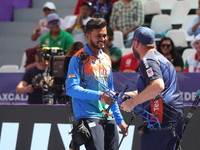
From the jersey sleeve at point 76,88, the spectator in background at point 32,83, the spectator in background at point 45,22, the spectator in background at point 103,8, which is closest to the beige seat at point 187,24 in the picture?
the spectator in background at point 103,8

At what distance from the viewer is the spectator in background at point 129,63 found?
28.9 ft

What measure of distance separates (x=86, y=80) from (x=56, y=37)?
4.61m

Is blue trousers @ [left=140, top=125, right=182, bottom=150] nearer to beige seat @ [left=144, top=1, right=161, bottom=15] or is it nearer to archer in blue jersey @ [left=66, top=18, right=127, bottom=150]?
archer in blue jersey @ [left=66, top=18, right=127, bottom=150]

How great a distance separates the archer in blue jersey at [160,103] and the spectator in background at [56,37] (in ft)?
16.0

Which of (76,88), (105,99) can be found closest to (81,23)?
(76,88)

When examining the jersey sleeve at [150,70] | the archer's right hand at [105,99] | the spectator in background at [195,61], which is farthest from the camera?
the spectator in background at [195,61]

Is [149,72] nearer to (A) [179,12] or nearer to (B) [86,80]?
(B) [86,80]

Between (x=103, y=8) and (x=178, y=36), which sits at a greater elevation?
(x=103, y=8)

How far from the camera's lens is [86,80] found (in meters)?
5.05

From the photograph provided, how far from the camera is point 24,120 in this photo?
6.73m

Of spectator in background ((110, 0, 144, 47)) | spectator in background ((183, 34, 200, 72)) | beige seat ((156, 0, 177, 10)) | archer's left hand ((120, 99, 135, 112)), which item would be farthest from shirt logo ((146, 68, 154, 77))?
beige seat ((156, 0, 177, 10))

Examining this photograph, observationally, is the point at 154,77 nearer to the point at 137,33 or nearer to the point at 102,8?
the point at 137,33

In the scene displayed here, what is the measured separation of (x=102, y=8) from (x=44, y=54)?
374 centimetres

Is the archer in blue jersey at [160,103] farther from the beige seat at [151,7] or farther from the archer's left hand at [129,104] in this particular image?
the beige seat at [151,7]
